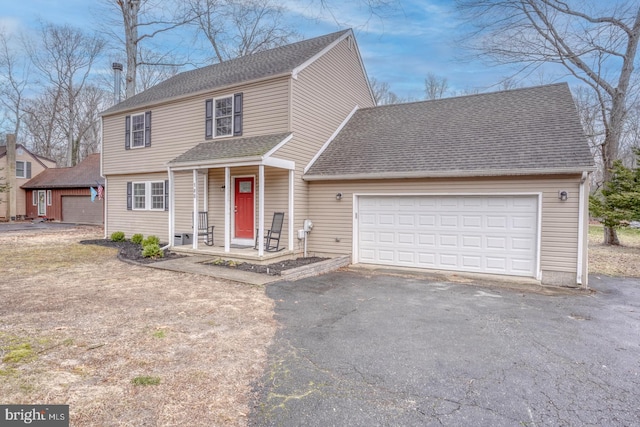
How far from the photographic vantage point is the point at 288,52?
Answer: 11.4 meters

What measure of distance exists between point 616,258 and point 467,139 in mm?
6460

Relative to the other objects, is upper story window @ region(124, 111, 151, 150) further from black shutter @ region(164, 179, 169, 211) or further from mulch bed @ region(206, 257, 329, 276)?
mulch bed @ region(206, 257, 329, 276)

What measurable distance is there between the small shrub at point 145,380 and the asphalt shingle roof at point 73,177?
71.5ft

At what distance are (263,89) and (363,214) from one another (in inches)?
171

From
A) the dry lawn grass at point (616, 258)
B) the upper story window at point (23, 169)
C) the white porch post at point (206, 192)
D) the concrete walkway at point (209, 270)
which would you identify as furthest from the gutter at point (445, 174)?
the upper story window at point (23, 169)

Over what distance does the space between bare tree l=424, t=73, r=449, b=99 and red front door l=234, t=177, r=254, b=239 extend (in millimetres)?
21904

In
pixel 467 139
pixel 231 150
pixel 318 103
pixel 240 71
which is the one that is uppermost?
pixel 240 71

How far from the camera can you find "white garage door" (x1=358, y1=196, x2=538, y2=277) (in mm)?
7492

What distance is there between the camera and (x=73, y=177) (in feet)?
75.8

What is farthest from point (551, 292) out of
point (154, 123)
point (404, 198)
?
point (154, 123)

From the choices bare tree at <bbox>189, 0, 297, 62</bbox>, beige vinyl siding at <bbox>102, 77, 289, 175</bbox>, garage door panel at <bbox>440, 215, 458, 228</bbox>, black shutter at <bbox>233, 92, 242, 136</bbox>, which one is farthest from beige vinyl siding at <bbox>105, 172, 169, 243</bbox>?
bare tree at <bbox>189, 0, 297, 62</bbox>

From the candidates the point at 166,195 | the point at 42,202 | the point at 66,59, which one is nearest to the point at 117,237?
the point at 166,195

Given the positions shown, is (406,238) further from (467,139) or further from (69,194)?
(69,194)

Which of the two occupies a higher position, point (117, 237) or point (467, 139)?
point (467, 139)
